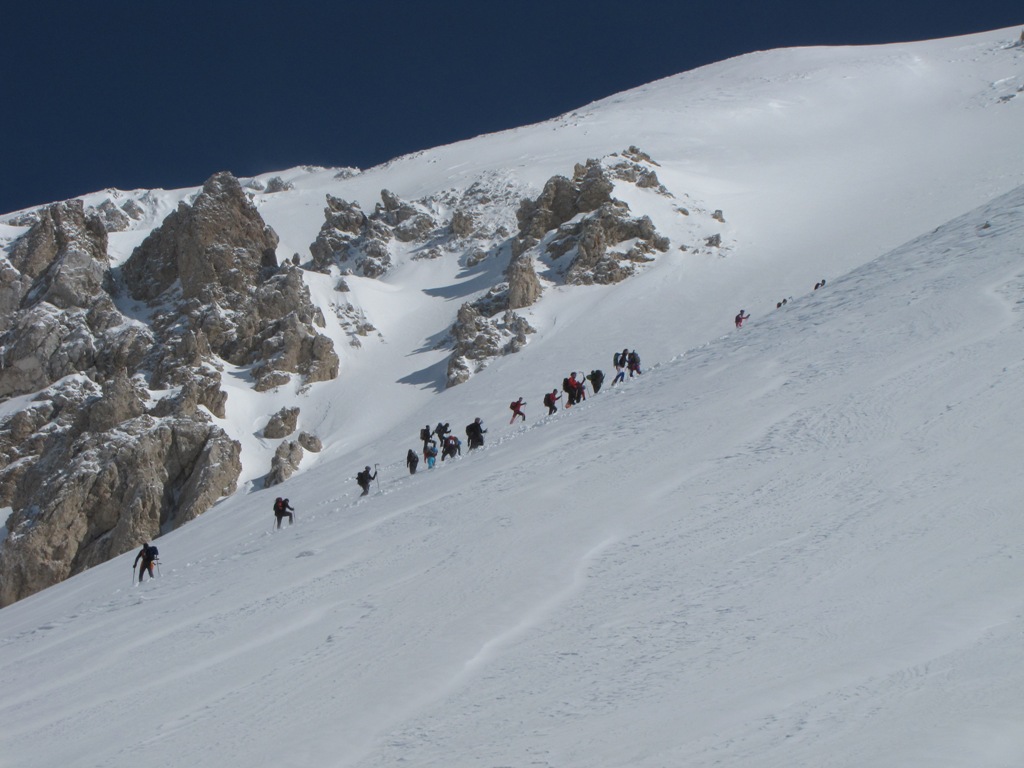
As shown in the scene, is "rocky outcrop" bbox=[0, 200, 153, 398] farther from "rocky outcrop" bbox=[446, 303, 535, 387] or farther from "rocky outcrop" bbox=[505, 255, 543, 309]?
"rocky outcrop" bbox=[505, 255, 543, 309]

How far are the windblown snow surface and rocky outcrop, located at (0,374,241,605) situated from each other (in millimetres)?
15890

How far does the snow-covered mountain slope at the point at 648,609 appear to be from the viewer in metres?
6.10

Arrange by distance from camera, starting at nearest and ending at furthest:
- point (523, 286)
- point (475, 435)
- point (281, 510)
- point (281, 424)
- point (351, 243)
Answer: point (281, 510), point (475, 435), point (281, 424), point (523, 286), point (351, 243)

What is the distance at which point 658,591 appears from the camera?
8680 mm

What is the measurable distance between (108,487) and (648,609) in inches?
1587

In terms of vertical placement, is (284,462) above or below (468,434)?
above

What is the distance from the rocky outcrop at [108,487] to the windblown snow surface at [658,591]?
15890mm

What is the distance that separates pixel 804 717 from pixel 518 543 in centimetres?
598

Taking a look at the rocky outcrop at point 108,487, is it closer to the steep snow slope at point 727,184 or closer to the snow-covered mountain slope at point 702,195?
the snow-covered mountain slope at point 702,195

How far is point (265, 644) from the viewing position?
1006 centimetres

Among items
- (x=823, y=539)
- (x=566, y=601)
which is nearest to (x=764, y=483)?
(x=823, y=539)

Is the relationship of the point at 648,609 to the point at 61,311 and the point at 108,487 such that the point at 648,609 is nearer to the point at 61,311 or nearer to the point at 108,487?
the point at 108,487

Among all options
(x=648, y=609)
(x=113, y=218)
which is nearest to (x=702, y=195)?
(x=648, y=609)

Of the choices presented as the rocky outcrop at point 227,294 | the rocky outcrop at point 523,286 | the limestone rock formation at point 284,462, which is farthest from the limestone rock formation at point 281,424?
the rocky outcrop at point 523,286
